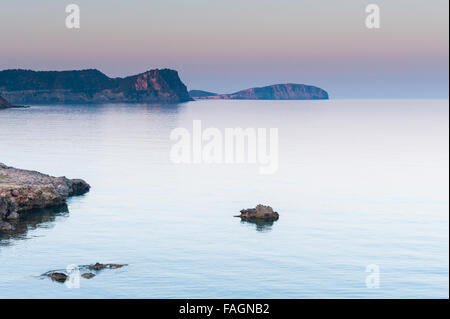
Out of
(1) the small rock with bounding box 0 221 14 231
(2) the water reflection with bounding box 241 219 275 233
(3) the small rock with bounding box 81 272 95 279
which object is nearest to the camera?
(3) the small rock with bounding box 81 272 95 279

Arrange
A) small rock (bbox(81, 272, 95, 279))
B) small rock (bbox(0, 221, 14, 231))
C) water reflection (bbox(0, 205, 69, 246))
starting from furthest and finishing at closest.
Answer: small rock (bbox(0, 221, 14, 231)) < water reflection (bbox(0, 205, 69, 246)) < small rock (bbox(81, 272, 95, 279))

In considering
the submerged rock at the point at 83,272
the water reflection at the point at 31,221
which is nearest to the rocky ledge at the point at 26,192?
the water reflection at the point at 31,221

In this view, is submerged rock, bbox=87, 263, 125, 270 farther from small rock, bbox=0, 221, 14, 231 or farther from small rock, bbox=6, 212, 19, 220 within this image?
small rock, bbox=6, 212, 19, 220

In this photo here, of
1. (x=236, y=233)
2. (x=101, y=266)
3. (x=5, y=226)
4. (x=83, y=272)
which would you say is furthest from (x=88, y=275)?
(x=236, y=233)

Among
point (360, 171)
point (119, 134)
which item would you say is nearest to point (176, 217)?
point (360, 171)

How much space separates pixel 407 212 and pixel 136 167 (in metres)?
40.6

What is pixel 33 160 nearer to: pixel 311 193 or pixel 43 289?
pixel 311 193

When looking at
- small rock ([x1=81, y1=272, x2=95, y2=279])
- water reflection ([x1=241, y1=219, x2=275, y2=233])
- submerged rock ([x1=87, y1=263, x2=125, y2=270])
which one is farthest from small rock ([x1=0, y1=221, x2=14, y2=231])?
water reflection ([x1=241, y1=219, x2=275, y2=233])

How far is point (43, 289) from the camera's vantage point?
1442 inches

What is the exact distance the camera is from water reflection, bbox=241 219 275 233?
53.9m

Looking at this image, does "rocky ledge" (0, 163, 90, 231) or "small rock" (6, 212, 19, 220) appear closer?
"small rock" (6, 212, 19, 220)

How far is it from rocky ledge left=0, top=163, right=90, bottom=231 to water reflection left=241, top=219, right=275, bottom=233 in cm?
1666

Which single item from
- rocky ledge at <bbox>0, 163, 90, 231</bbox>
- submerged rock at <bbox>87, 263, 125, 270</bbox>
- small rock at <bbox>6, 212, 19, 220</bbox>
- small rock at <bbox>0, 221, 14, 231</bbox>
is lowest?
submerged rock at <bbox>87, 263, 125, 270</bbox>

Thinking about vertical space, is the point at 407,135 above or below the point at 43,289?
above
